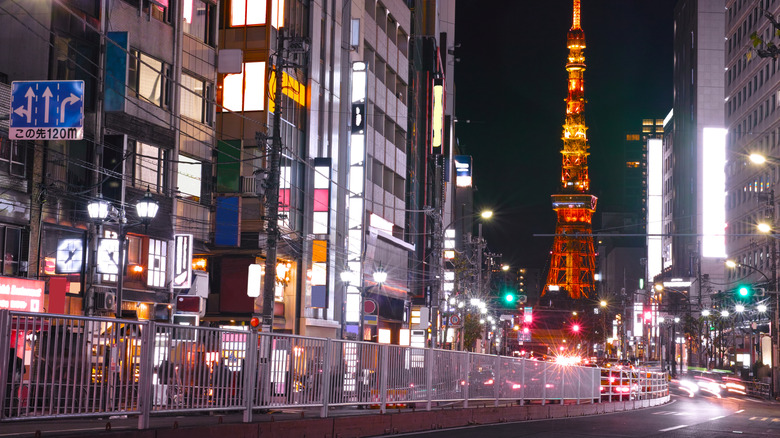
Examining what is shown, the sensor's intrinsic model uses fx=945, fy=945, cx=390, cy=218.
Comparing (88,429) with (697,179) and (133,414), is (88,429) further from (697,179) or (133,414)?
(697,179)

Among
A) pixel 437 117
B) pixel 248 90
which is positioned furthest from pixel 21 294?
pixel 437 117

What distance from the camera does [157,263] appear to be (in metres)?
36.9

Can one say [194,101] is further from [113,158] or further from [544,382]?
[544,382]

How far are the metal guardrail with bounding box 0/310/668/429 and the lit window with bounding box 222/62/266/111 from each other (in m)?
22.7

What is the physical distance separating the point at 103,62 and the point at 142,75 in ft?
8.79

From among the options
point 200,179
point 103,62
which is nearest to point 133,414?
point 103,62

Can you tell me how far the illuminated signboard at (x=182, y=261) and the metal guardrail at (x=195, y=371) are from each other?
570 inches

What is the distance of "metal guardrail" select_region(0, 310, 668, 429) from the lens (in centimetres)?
1112

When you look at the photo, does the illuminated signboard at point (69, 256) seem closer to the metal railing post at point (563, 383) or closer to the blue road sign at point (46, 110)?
the blue road sign at point (46, 110)

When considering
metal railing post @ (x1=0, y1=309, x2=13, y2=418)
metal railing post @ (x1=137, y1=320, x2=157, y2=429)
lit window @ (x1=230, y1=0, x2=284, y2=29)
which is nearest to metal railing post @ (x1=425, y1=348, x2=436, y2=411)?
metal railing post @ (x1=137, y1=320, x2=157, y2=429)

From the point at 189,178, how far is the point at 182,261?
172 inches

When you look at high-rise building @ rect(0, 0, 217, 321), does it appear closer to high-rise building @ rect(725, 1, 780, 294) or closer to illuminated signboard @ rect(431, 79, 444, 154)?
illuminated signboard @ rect(431, 79, 444, 154)

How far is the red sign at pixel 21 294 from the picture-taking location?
27406 millimetres

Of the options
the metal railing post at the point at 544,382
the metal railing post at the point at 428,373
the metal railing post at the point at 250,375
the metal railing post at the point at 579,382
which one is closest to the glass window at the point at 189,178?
the metal railing post at the point at 544,382
